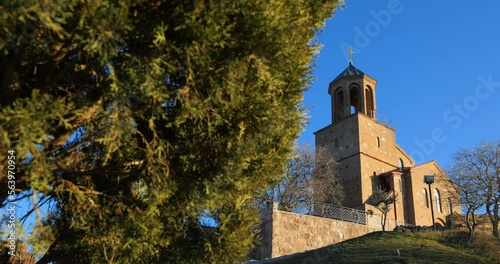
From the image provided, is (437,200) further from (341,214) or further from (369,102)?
(341,214)

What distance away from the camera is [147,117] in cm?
659

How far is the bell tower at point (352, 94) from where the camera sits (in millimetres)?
45250

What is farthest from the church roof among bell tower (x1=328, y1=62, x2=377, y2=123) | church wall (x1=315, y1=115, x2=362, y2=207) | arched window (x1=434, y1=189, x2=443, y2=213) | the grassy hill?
the grassy hill

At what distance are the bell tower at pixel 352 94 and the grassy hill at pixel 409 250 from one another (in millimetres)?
20890

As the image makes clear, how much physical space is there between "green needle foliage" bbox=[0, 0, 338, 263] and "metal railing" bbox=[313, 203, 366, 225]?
2677 cm

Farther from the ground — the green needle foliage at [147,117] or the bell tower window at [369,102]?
the bell tower window at [369,102]

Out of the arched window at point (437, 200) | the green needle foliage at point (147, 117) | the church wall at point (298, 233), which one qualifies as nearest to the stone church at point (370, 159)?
the arched window at point (437, 200)

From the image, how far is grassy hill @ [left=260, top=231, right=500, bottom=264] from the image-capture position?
1923 centimetres

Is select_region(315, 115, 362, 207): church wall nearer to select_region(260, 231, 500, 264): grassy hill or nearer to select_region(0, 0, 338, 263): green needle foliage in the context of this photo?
Answer: select_region(260, 231, 500, 264): grassy hill

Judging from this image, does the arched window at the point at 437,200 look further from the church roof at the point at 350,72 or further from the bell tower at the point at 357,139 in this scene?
the church roof at the point at 350,72

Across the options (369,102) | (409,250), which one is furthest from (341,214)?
(369,102)

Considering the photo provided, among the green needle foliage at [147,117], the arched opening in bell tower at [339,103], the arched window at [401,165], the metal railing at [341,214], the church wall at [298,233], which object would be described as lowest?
the green needle foliage at [147,117]

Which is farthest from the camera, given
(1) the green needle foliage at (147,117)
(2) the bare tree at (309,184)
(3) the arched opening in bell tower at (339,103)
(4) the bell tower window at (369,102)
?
(3) the arched opening in bell tower at (339,103)

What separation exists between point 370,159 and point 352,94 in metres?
7.96
